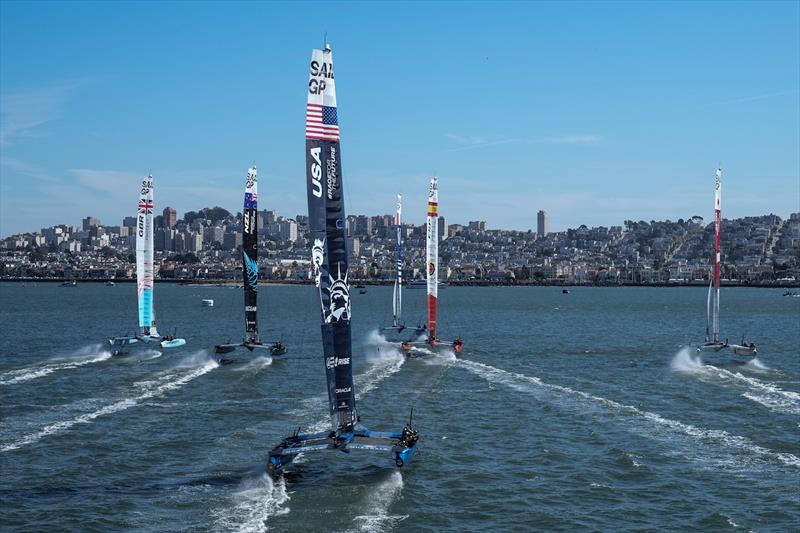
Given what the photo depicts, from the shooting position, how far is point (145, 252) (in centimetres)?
5188

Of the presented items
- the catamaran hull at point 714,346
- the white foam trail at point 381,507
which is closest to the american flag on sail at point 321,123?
the white foam trail at point 381,507

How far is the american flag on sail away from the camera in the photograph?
2242 cm

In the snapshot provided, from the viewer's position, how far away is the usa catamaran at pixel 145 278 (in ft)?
167

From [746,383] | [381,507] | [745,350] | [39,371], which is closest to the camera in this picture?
[381,507]

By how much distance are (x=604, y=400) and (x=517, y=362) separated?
13.4 meters

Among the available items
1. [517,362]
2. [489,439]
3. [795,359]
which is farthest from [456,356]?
[489,439]

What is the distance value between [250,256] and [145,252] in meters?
6.29

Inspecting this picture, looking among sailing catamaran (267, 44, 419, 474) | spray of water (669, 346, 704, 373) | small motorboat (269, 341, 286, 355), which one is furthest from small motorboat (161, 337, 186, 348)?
sailing catamaran (267, 44, 419, 474)

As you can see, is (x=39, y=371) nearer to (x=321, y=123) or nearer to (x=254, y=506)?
(x=254, y=506)

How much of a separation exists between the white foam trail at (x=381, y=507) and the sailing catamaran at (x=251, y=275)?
85.3 ft

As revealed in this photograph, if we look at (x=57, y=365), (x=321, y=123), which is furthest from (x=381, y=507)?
(x=57, y=365)

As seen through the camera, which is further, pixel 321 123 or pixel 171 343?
pixel 171 343

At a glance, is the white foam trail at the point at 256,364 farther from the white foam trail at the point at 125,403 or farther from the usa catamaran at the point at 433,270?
the usa catamaran at the point at 433,270

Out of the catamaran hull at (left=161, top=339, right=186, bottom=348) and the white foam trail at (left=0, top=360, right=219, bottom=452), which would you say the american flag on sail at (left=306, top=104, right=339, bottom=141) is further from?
the catamaran hull at (left=161, top=339, right=186, bottom=348)
